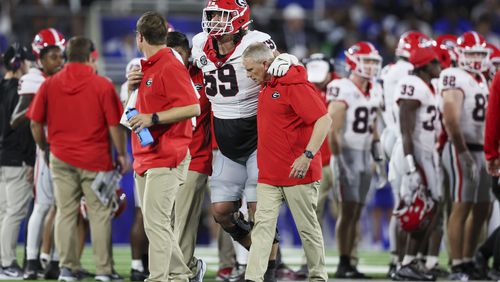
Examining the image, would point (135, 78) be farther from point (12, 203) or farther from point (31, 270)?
point (12, 203)

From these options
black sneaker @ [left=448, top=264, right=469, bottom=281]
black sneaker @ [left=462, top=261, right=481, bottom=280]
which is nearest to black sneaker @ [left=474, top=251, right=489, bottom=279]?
black sneaker @ [left=462, top=261, right=481, bottom=280]

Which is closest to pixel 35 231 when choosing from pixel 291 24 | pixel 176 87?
→ pixel 176 87

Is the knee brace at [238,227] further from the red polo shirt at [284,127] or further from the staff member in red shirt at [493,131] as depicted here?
the staff member in red shirt at [493,131]

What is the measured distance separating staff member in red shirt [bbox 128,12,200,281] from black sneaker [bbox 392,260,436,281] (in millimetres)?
3067

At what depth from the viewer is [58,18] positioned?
1873cm

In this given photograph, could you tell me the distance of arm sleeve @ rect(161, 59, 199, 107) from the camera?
848 centimetres

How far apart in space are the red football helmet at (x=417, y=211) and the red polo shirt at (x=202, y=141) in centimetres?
234

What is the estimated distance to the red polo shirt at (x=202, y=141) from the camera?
31.5 feet

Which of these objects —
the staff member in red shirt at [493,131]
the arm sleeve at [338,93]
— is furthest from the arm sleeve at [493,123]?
the arm sleeve at [338,93]

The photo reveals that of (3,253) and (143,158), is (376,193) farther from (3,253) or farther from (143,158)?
(143,158)

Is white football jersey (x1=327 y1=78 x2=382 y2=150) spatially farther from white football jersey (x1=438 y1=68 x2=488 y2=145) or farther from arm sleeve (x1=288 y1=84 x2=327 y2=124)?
arm sleeve (x1=288 y1=84 x2=327 y2=124)

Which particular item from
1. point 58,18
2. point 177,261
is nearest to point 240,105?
point 177,261

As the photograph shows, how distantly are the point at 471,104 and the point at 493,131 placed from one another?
1195mm

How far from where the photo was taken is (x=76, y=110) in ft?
34.7
